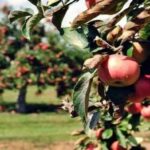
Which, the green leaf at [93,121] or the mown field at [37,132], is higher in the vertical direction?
the green leaf at [93,121]

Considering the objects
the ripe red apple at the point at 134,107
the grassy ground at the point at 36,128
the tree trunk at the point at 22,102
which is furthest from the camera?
the tree trunk at the point at 22,102

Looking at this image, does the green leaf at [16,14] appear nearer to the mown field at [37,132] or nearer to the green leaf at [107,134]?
the green leaf at [107,134]

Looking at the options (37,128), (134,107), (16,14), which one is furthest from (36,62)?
(16,14)

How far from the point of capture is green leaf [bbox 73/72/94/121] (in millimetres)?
1118

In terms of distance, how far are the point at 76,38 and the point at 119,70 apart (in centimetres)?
34

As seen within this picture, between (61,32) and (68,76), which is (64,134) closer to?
(68,76)

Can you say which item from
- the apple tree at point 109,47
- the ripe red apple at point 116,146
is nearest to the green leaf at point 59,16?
the apple tree at point 109,47

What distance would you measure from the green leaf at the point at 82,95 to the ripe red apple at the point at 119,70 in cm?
7

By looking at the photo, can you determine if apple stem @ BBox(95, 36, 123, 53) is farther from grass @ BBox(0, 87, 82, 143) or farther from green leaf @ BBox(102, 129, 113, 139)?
grass @ BBox(0, 87, 82, 143)

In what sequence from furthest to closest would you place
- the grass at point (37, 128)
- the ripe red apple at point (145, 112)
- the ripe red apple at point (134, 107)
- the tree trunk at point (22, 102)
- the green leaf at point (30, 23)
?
the tree trunk at point (22, 102)
the grass at point (37, 128)
the ripe red apple at point (134, 107)
the ripe red apple at point (145, 112)
the green leaf at point (30, 23)

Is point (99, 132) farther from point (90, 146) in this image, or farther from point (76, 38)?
point (76, 38)

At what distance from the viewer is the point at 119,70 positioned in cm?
108

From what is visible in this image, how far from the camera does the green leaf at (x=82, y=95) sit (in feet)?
3.67

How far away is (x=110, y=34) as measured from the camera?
1185 millimetres
